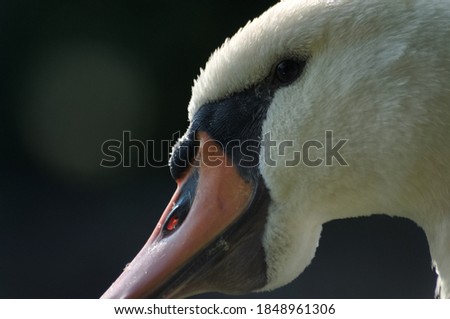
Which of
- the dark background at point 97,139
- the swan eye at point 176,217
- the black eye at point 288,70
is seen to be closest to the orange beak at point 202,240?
the swan eye at point 176,217

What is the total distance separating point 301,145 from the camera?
1287 millimetres

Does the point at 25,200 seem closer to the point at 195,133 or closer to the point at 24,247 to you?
the point at 24,247

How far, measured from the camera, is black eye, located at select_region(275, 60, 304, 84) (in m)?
1.28

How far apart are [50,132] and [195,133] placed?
8.81 feet

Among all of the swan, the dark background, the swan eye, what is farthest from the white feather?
the dark background

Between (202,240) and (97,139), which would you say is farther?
(97,139)

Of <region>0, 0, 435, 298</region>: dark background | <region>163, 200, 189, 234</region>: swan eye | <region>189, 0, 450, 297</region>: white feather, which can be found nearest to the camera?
<region>189, 0, 450, 297</region>: white feather

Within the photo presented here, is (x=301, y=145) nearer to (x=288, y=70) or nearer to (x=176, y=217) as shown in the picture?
(x=288, y=70)

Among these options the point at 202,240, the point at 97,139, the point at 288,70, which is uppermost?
the point at 288,70

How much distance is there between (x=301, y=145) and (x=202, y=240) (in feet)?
0.68

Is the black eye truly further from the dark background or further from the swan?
the dark background

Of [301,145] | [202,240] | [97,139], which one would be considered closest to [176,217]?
[202,240]

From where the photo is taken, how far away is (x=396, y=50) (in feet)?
3.98

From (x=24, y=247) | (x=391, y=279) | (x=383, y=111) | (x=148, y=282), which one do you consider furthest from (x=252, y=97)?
(x=24, y=247)
